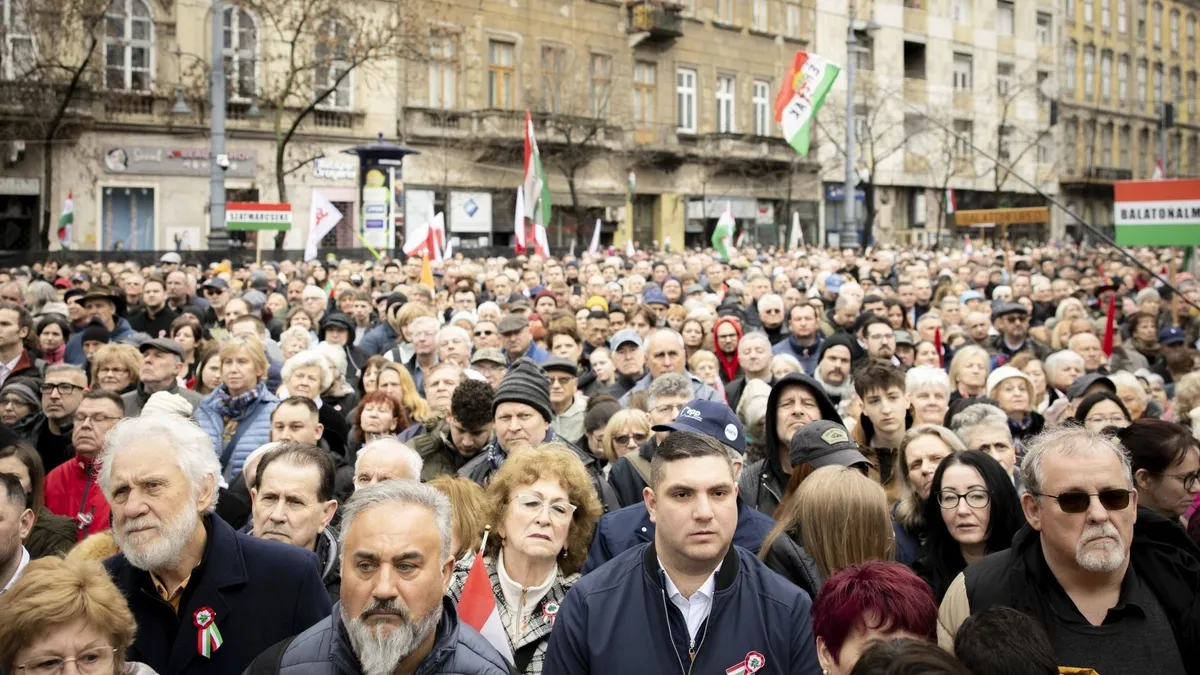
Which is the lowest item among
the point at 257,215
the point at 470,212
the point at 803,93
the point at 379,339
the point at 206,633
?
the point at 206,633

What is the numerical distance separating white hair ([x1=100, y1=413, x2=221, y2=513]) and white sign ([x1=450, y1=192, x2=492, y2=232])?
33686 mm

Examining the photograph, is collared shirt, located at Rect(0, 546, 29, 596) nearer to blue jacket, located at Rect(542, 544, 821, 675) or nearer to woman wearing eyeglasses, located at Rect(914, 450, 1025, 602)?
blue jacket, located at Rect(542, 544, 821, 675)

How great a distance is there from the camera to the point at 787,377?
5.95 metres

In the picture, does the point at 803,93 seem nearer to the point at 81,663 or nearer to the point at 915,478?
the point at 915,478

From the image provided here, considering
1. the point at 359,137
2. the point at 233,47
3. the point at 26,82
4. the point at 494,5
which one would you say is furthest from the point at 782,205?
the point at 26,82

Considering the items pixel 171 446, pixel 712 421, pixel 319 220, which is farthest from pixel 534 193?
pixel 171 446

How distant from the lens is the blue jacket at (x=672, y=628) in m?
3.49

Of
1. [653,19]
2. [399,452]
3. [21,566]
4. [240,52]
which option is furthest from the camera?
[653,19]

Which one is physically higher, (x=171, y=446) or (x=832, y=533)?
(x=171, y=446)

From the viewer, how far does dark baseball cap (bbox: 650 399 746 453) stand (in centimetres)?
491

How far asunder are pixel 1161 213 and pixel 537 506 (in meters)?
7.70

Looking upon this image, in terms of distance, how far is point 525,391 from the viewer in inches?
231

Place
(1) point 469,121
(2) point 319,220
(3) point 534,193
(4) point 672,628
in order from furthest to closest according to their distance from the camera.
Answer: (1) point 469,121 → (3) point 534,193 → (2) point 319,220 → (4) point 672,628

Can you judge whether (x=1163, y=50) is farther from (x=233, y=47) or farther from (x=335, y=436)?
(x=335, y=436)
